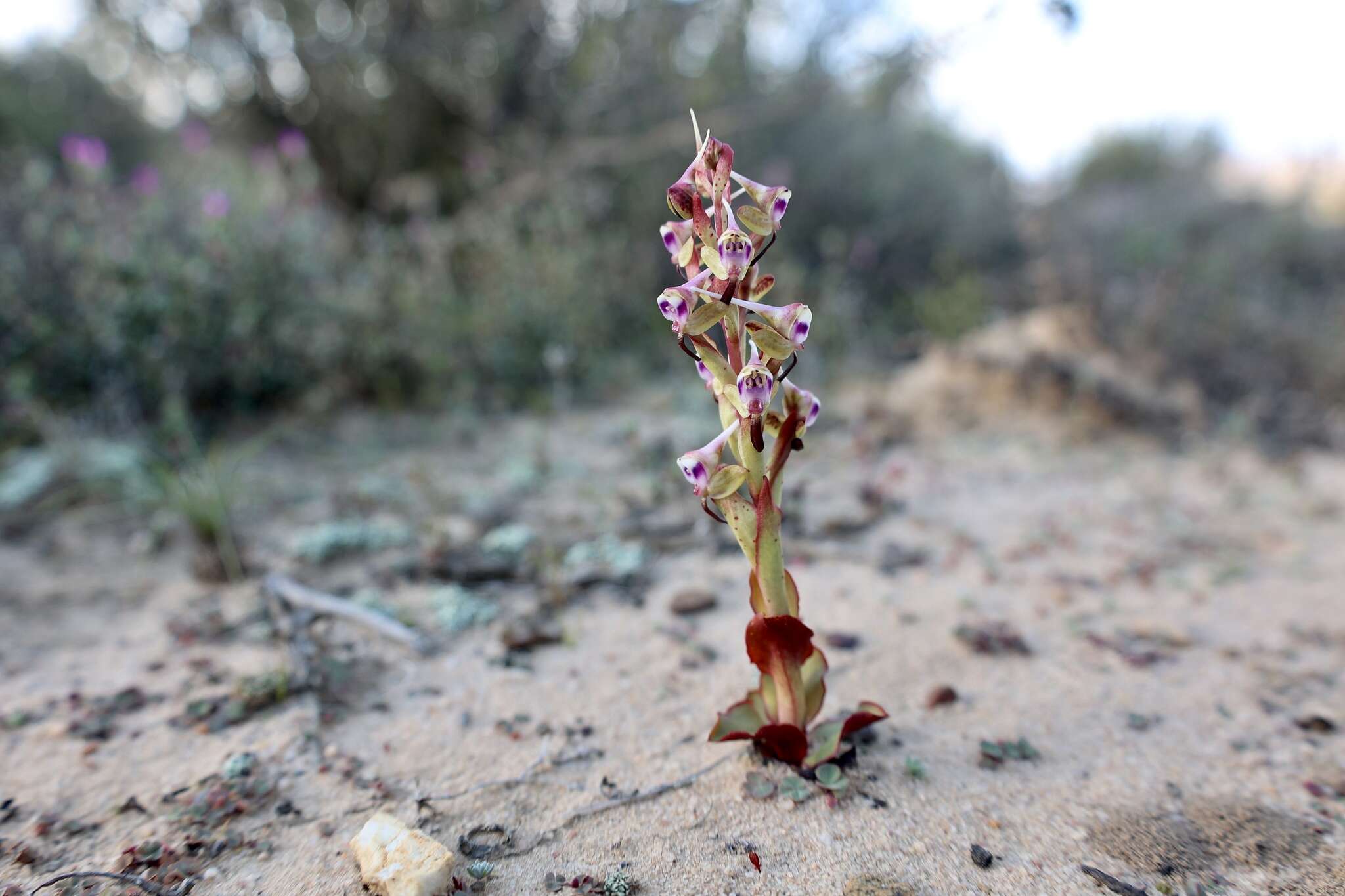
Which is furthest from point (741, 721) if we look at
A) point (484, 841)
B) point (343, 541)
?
point (343, 541)

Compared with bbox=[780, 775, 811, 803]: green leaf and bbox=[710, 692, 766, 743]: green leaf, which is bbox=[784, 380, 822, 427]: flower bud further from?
bbox=[780, 775, 811, 803]: green leaf

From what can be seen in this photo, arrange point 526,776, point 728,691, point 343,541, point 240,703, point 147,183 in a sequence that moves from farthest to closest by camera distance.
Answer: point 147,183, point 343,541, point 728,691, point 240,703, point 526,776


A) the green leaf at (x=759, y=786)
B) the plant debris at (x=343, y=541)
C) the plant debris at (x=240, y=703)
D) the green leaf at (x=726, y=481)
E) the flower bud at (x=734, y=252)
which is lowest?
the green leaf at (x=759, y=786)

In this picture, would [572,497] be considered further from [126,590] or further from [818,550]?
[126,590]

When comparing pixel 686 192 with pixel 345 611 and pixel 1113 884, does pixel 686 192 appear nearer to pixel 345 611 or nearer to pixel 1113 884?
pixel 1113 884

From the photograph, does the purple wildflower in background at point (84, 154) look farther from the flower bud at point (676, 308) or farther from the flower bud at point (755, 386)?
the flower bud at point (755, 386)

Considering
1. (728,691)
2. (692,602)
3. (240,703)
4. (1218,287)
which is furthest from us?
(1218,287)

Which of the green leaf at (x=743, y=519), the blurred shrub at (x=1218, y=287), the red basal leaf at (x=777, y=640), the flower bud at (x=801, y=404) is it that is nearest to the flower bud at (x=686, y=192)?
the flower bud at (x=801, y=404)
